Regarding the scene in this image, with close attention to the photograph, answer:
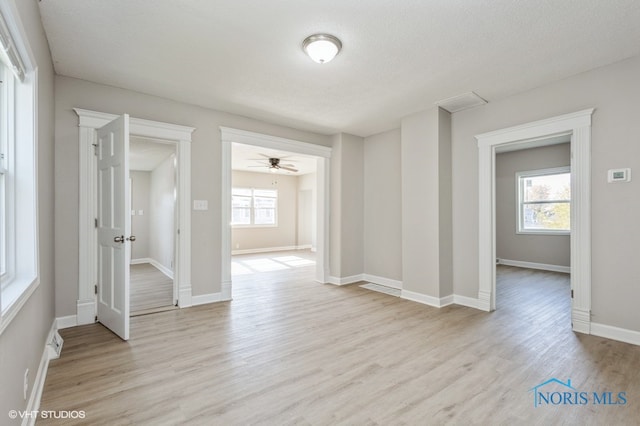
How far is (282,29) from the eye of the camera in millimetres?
2387

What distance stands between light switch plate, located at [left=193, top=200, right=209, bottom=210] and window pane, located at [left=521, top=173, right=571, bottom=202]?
22.5 ft

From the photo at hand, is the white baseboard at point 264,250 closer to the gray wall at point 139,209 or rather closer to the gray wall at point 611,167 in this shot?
the gray wall at point 139,209

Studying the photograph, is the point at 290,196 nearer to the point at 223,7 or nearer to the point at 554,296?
the point at 554,296

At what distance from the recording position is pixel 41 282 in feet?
7.47

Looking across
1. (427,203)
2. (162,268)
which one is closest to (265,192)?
(162,268)

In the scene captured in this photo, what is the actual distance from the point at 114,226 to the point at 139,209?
5.35m

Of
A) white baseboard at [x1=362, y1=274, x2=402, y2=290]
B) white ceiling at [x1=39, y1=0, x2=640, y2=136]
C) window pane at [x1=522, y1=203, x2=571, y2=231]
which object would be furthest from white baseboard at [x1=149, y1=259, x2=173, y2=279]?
window pane at [x1=522, y1=203, x2=571, y2=231]

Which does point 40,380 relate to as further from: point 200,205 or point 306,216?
point 306,216

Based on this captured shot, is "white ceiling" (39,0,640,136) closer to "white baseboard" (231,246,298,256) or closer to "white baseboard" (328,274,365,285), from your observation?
"white baseboard" (328,274,365,285)

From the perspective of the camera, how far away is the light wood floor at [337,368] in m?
1.89

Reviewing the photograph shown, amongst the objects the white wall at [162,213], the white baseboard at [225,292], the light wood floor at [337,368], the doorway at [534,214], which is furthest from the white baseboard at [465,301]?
the white wall at [162,213]

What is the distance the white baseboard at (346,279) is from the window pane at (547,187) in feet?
14.8

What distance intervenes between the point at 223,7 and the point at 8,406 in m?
2.53

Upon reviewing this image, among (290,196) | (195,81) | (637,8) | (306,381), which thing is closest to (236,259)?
(290,196)
